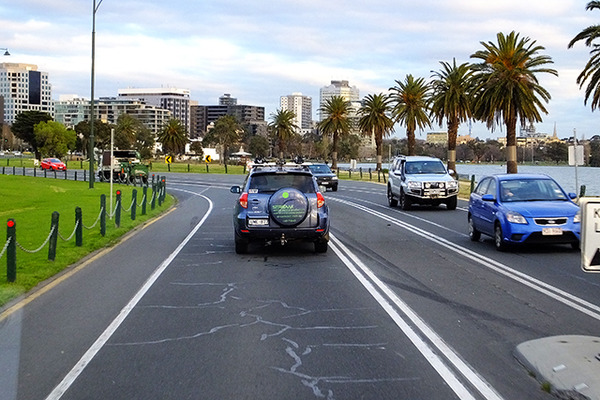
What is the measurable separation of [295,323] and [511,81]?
119ft

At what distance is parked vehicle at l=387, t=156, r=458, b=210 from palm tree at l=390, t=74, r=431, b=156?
37.0 metres

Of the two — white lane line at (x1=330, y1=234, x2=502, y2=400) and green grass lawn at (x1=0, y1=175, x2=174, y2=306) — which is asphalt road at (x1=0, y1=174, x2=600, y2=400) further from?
green grass lawn at (x1=0, y1=175, x2=174, y2=306)

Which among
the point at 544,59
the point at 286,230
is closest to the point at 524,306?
the point at 286,230

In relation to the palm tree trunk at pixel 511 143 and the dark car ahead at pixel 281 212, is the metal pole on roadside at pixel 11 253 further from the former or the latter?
the palm tree trunk at pixel 511 143

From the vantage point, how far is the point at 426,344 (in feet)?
25.2

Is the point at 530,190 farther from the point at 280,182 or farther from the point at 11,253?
the point at 11,253

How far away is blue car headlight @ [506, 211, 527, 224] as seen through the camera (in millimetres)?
14931

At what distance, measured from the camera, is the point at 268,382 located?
6.38 meters

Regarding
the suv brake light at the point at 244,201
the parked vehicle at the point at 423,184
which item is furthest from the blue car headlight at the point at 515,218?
the parked vehicle at the point at 423,184

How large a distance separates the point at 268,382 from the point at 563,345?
3.13m

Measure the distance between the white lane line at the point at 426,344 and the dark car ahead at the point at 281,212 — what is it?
6.76 feet

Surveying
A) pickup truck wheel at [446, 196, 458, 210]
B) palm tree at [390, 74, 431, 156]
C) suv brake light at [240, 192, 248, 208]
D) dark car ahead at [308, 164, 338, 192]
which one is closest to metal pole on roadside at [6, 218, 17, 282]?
suv brake light at [240, 192, 248, 208]

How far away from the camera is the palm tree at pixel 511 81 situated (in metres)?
42.0


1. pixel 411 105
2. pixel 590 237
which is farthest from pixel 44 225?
pixel 411 105
